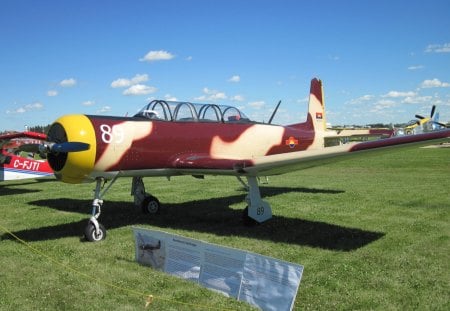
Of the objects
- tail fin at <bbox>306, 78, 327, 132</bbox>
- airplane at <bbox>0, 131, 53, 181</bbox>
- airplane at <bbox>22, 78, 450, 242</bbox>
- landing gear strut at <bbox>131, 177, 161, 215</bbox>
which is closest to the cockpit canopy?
airplane at <bbox>22, 78, 450, 242</bbox>

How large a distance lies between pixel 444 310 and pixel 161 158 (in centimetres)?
568

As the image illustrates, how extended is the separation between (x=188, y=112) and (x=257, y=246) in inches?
144

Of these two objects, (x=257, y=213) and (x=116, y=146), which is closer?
(x=116, y=146)

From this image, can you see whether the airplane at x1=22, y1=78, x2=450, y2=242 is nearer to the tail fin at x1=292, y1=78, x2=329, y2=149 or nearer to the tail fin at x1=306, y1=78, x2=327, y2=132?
the tail fin at x1=292, y1=78, x2=329, y2=149

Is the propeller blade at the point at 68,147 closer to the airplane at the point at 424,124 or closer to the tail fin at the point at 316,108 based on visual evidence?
the tail fin at the point at 316,108

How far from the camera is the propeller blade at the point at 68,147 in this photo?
710 centimetres

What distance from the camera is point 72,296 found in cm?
502

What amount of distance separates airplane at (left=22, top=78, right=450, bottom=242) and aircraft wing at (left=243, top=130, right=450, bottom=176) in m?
0.01

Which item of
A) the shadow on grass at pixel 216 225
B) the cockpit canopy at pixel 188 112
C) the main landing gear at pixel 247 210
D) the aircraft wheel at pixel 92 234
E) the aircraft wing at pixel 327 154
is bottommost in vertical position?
the shadow on grass at pixel 216 225

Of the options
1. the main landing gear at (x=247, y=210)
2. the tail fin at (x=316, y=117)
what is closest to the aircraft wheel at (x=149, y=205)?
the main landing gear at (x=247, y=210)

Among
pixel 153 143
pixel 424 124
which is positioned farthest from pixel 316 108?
pixel 424 124

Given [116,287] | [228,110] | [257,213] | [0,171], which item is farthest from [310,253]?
[0,171]

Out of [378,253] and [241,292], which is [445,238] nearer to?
[378,253]

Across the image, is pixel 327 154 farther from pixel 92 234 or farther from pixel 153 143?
pixel 92 234
